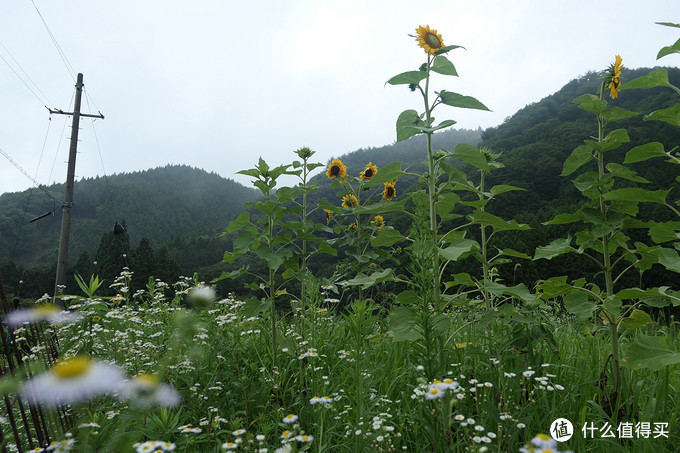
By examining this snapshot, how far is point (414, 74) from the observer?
2010 mm

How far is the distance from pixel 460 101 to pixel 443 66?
11.6 inches

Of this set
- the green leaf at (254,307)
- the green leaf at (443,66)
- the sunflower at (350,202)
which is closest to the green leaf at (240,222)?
the green leaf at (254,307)

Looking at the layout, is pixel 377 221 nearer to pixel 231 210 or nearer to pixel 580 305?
pixel 580 305

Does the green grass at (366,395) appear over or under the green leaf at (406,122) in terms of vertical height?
under

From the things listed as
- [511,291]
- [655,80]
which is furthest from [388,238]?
[655,80]

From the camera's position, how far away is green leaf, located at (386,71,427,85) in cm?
200

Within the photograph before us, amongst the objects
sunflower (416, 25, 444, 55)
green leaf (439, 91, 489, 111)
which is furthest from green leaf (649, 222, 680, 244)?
sunflower (416, 25, 444, 55)

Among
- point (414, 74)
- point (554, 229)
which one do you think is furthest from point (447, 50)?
point (554, 229)

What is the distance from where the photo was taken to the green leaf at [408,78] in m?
2.00

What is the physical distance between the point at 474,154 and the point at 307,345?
172cm

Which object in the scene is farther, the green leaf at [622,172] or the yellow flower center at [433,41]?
the yellow flower center at [433,41]

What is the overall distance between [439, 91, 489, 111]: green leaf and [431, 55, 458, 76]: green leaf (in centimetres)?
17

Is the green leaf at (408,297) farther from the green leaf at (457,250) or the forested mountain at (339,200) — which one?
the forested mountain at (339,200)

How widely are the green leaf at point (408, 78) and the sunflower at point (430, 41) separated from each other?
8.2 inches
